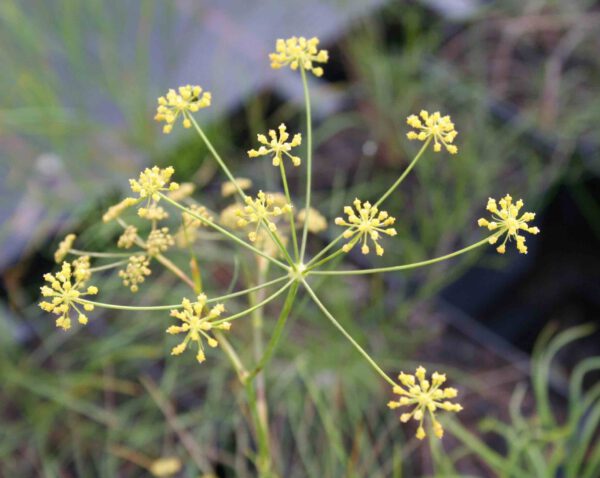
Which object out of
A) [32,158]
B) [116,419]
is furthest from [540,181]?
[32,158]

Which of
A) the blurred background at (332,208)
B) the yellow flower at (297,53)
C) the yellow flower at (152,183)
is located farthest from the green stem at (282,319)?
the blurred background at (332,208)

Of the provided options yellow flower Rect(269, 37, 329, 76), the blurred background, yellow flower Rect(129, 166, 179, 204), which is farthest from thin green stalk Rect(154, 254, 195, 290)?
the blurred background

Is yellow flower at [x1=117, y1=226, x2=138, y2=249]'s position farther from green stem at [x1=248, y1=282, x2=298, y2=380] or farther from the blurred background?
the blurred background

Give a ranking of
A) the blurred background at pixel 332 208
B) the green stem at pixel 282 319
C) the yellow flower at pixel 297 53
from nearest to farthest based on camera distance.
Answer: the green stem at pixel 282 319, the yellow flower at pixel 297 53, the blurred background at pixel 332 208

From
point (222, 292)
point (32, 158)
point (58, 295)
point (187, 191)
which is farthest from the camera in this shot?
point (32, 158)

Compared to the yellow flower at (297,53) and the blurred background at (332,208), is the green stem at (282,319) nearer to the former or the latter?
the yellow flower at (297,53)

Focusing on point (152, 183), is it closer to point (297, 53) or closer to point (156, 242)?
point (156, 242)

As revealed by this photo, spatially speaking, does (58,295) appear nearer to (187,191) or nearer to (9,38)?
(187,191)

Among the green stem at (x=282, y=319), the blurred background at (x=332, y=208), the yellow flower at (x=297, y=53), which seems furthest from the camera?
the blurred background at (x=332, y=208)

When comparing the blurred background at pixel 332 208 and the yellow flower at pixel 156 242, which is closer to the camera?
the yellow flower at pixel 156 242
